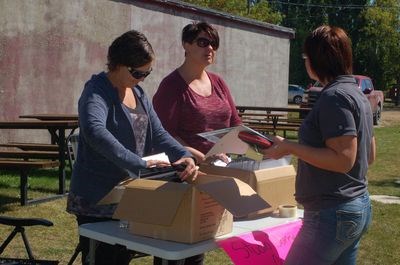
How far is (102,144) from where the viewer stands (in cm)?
271

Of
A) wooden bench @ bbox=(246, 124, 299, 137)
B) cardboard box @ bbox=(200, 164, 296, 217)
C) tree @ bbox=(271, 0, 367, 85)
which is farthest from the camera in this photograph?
tree @ bbox=(271, 0, 367, 85)

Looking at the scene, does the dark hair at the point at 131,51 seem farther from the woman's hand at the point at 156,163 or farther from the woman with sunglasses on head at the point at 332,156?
the woman with sunglasses on head at the point at 332,156

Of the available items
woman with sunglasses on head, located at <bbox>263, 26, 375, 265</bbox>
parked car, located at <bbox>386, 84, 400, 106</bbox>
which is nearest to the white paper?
woman with sunglasses on head, located at <bbox>263, 26, 375, 265</bbox>

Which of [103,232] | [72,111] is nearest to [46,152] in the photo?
[72,111]

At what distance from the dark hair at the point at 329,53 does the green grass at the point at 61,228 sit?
9.62 ft

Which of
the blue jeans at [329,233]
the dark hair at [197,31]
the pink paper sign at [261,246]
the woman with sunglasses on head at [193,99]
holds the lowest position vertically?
the pink paper sign at [261,246]

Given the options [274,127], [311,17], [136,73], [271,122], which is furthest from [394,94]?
[136,73]

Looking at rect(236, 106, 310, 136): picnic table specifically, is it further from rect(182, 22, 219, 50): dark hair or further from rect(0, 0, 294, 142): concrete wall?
rect(182, 22, 219, 50): dark hair

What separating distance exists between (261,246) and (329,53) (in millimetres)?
935

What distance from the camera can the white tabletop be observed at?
101 inches

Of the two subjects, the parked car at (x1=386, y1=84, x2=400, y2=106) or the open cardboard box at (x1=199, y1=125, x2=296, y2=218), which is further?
the parked car at (x1=386, y1=84, x2=400, y2=106)

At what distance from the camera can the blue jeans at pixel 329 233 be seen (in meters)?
2.56

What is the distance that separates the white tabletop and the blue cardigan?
16 centimetres

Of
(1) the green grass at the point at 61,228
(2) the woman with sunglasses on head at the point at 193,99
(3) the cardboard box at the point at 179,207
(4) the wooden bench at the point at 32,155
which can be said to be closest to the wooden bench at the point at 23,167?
(1) the green grass at the point at 61,228
